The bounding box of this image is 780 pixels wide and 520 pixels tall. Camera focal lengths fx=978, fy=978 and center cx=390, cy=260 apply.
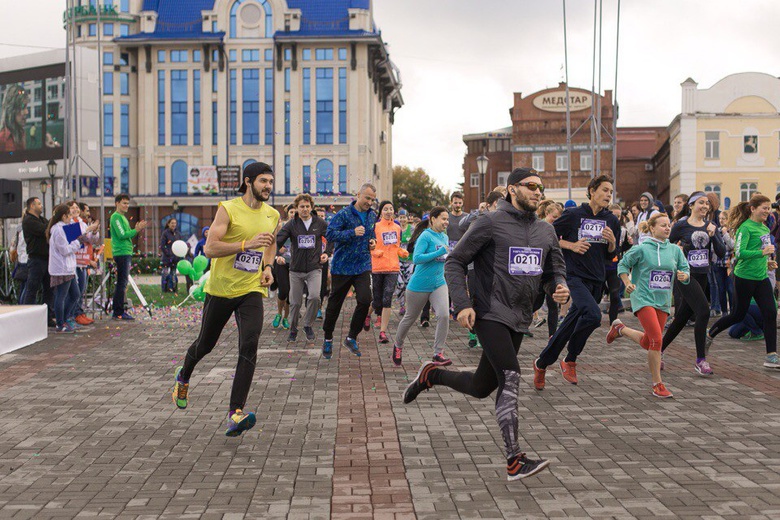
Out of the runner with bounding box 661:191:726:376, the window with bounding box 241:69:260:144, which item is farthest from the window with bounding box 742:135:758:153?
the runner with bounding box 661:191:726:376

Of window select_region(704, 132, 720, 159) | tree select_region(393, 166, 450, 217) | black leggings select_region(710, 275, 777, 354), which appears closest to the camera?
black leggings select_region(710, 275, 777, 354)

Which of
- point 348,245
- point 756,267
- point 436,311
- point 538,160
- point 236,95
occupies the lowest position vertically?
point 436,311

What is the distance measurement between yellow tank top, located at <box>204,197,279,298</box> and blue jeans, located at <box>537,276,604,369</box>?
296 centimetres

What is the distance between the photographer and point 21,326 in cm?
1225

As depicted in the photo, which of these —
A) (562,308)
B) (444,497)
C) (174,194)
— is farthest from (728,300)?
(174,194)

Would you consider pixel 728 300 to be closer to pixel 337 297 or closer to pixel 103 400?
pixel 337 297

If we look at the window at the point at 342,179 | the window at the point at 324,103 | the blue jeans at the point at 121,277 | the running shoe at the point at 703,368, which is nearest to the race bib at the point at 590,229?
Answer: the running shoe at the point at 703,368

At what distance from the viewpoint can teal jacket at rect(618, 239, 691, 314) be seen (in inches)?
344

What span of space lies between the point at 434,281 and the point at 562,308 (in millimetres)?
5241

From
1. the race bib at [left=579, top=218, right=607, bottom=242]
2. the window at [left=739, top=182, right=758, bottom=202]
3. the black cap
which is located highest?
the window at [left=739, top=182, right=758, bottom=202]

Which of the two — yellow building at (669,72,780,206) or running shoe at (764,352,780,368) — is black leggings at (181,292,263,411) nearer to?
running shoe at (764,352,780,368)

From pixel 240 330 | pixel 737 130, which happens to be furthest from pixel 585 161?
pixel 240 330

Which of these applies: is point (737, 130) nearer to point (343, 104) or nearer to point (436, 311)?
point (343, 104)

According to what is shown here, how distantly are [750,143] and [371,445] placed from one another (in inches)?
2339
